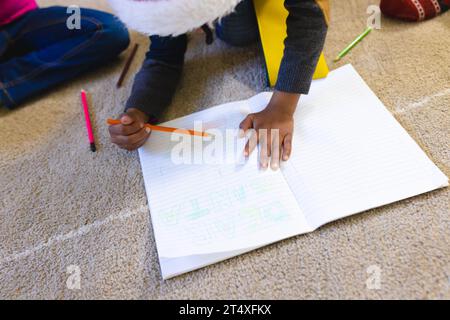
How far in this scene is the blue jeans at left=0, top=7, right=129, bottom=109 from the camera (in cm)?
73

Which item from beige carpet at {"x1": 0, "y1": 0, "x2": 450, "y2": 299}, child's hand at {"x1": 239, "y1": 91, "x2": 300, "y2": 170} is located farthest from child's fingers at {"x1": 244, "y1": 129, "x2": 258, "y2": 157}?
beige carpet at {"x1": 0, "y1": 0, "x2": 450, "y2": 299}

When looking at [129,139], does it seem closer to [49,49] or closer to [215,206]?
[215,206]

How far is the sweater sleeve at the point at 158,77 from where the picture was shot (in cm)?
63

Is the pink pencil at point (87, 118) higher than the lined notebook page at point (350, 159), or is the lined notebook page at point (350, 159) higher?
the pink pencil at point (87, 118)

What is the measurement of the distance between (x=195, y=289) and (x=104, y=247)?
0.15 meters

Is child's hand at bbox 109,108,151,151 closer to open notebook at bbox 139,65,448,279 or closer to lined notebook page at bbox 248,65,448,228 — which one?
open notebook at bbox 139,65,448,279

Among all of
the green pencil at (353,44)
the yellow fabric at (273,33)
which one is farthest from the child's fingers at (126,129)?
the green pencil at (353,44)

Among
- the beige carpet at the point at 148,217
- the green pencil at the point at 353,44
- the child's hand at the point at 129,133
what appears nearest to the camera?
the beige carpet at the point at 148,217

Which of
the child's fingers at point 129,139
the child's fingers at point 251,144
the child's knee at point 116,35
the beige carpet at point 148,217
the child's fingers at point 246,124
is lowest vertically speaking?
the beige carpet at point 148,217

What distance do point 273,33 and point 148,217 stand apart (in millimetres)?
420

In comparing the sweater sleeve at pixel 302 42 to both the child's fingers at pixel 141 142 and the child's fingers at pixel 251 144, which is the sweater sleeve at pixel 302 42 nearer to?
the child's fingers at pixel 251 144
